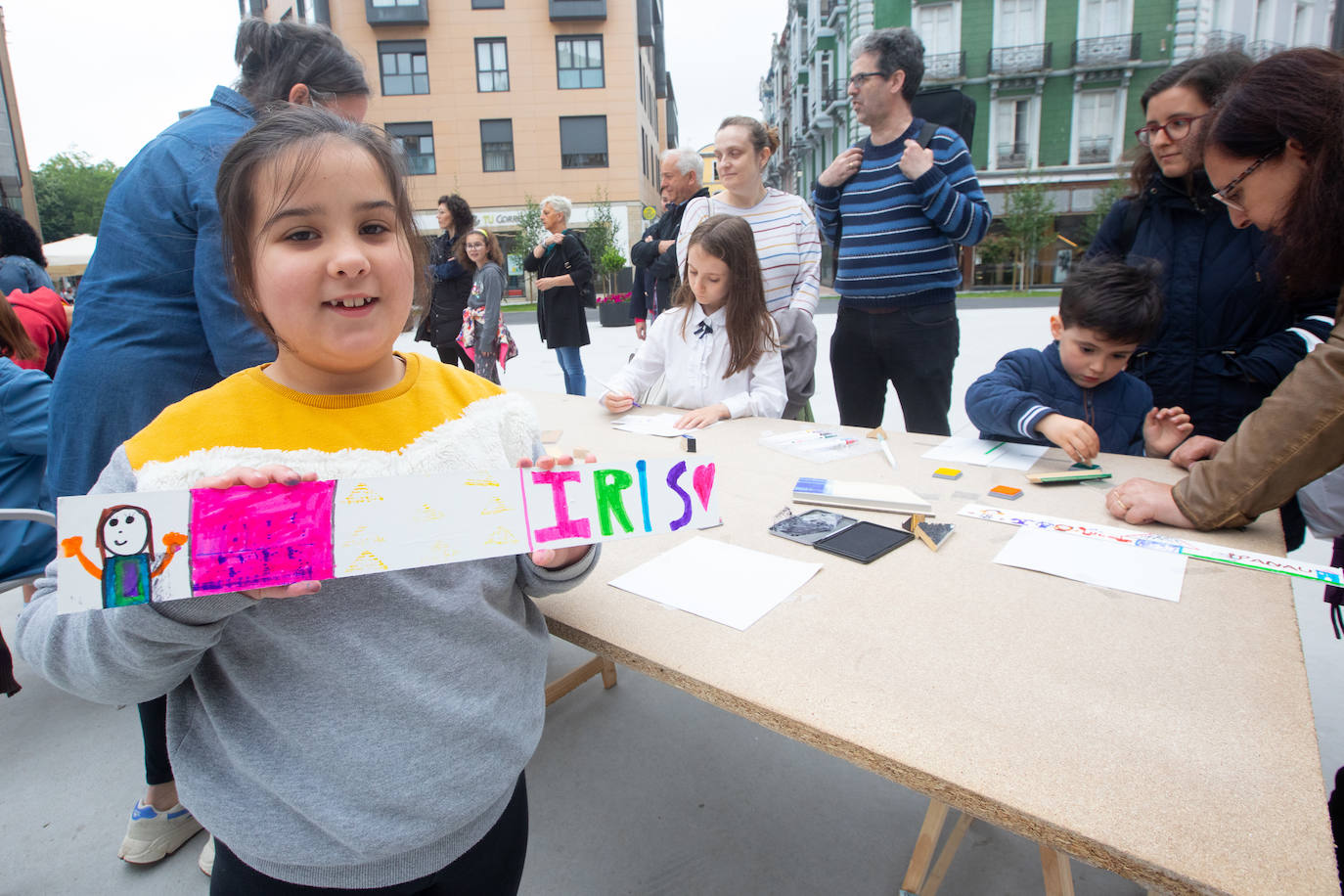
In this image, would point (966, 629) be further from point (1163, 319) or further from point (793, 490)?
point (1163, 319)

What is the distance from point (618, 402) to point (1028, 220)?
63.4 feet

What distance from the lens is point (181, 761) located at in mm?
778

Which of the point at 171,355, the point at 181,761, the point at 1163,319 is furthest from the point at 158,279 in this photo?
the point at 1163,319

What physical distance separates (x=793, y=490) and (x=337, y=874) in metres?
1.04

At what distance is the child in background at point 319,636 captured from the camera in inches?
28.8

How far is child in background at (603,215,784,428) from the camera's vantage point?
2.27 metres

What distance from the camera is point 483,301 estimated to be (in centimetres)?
491

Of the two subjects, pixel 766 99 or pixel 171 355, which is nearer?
pixel 171 355

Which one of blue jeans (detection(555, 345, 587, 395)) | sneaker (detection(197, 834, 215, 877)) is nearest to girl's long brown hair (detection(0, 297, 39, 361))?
sneaker (detection(197, 834, 215, 877))

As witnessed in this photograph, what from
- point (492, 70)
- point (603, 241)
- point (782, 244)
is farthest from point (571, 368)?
point (492, 70)

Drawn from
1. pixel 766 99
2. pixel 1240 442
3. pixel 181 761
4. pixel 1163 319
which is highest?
pixel 766 99

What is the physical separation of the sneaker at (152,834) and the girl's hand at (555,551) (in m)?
1.29

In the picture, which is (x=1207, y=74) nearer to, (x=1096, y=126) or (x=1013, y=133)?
(x=1013, y=133)

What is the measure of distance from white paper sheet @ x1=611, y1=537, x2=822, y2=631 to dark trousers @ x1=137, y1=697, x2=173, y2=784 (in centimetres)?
98
